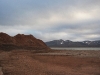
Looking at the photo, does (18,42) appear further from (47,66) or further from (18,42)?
(47,66)

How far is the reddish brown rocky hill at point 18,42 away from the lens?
48.4 m

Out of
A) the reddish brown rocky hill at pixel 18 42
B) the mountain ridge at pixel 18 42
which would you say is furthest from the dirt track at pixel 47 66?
the reddish brown rocky hill at pixel 18 42

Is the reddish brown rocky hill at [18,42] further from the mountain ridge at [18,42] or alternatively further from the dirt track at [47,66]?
the dirt track at [47,66]

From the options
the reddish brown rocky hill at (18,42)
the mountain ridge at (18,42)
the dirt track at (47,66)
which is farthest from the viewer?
the reddish brown rocky hill at (18,42)

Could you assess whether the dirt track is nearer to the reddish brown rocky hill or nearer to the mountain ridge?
the mountain ridge

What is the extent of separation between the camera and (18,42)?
54562mm

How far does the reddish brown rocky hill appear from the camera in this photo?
48.4 m

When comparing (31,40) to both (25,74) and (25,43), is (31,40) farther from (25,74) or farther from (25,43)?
(25,74)

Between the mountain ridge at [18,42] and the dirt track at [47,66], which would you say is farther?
the mountain ridge at [18,42]

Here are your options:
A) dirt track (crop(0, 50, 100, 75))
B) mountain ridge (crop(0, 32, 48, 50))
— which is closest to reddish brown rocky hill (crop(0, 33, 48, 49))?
mountain ridge (crop(0, 32, 48, 50))

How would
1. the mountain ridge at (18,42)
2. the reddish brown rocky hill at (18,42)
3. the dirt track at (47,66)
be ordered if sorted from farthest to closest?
1. the reddish brown rocky hill at (18,42)
2. the mountain ridge at (18,42)
3. the dirt track at (47,66)

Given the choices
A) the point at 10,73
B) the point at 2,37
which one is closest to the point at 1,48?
the point at 2,37

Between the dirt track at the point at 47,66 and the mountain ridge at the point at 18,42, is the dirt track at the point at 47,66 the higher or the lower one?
the lower one

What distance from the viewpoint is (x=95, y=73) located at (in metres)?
15.4
